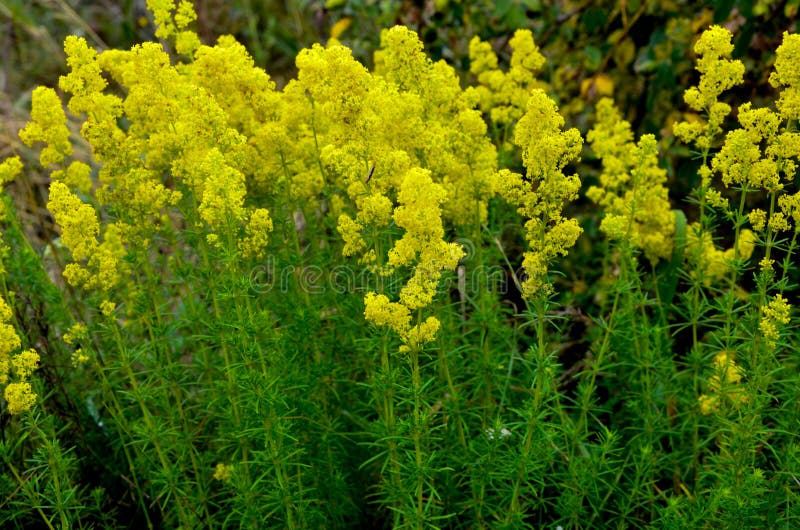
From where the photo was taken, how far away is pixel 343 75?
291 centimetres

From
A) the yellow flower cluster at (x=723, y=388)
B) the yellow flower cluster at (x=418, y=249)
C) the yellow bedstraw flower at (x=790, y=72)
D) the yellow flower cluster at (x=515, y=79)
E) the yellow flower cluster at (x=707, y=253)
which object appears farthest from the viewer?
the yellow flower cluster at (x=515, y=79)

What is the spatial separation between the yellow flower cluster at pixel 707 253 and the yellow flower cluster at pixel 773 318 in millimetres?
473

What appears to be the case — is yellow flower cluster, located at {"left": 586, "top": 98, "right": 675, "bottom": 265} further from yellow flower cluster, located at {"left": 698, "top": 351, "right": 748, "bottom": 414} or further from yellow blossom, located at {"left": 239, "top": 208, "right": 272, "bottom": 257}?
yellow blossom, located at {"left": 239, "top": 208, "right": 272, "bottom": 257}

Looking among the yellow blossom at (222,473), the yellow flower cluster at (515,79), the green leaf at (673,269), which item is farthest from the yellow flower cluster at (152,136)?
the green leaf at (673,269)

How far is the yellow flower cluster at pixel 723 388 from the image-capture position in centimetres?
309

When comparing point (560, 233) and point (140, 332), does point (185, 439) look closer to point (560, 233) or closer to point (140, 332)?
point (140, 332)

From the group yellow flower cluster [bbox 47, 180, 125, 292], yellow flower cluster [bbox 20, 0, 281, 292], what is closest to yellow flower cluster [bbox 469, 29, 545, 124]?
yellow flower cluster [bbox 20, 0, 281, 292]

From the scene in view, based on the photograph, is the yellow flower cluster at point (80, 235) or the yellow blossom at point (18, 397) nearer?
the yellow blossom at point (18, 397)

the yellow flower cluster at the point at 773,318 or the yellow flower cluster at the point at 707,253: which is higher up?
Result: the yellow flower cluster at the point at 773,318

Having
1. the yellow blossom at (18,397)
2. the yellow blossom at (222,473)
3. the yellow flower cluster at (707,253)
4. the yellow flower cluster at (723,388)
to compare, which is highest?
the yellow blossom at (18,397)

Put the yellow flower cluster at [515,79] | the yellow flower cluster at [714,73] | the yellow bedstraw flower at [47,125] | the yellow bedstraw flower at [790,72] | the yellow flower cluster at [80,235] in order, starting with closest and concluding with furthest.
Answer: the yellow bedstraw flower at [790,72]
the yellow flower cluster at [80,235]
the yellow flower cluster at [714,73]
the yellow bedstraw flower at [47,125]
the yellow flower cluster at [515,79]

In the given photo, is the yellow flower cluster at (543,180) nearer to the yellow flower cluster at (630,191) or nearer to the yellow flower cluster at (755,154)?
the yellow flower cluster at (755,154)

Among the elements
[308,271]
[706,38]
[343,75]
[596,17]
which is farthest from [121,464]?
[596,17]

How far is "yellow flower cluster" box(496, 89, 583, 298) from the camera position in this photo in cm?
260
